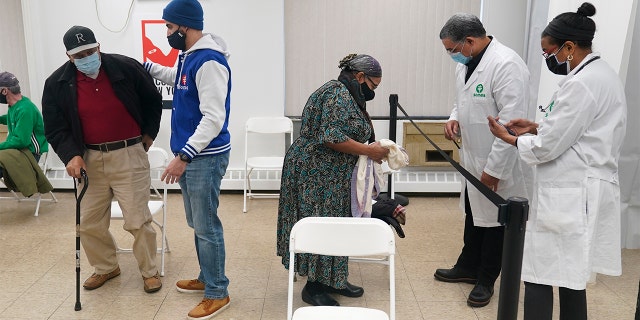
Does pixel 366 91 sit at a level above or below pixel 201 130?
above

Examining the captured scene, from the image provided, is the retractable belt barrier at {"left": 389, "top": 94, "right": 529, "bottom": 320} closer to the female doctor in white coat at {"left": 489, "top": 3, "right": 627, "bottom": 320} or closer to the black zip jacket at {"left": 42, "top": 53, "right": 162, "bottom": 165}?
the female doctor in white coat at {"left": 489, "top": 3, "right": 627, "bottom": 320}

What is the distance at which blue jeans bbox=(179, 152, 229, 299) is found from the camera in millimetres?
2707

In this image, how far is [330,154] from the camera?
2756 millimetres

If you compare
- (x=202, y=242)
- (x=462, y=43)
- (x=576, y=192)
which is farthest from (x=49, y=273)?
(x=576, y=192)

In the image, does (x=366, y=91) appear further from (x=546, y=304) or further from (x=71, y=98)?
(x=71, y=98)

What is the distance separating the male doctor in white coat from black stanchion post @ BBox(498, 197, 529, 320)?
130cm

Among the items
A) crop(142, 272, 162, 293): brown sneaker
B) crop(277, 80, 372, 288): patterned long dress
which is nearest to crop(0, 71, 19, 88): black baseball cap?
crop(142, 272, 162, 293): brown sneaker

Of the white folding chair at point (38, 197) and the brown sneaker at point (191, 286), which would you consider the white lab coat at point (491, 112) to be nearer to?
the brown sneaker at point (191, 286)

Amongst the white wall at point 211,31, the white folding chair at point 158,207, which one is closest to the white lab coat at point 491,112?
the white folding chair at point 158,207

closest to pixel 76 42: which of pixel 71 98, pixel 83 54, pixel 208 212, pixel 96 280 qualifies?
pixel 83 54

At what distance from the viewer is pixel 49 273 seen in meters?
3.43

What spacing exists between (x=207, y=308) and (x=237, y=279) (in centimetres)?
51

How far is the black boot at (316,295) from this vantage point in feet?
9.71

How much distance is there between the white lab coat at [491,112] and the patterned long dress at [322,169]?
2.03ft
